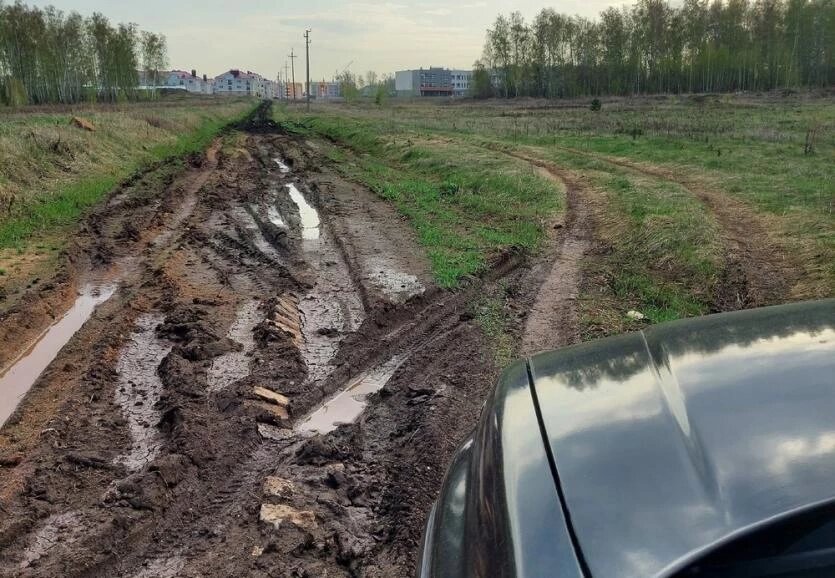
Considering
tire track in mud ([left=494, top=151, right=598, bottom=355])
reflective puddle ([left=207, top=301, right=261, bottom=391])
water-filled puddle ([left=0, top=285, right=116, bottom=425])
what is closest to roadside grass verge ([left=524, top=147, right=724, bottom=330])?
tire track in mud ([left=494, top=151, right=598, bottom=355])

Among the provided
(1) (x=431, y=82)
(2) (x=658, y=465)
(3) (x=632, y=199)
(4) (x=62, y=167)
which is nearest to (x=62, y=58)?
(4) (x=62, y=167)

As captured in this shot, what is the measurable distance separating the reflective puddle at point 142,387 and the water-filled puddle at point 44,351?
0.75 meters

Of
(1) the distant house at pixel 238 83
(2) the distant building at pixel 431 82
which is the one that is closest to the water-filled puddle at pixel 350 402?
(2) the distant building at pixel 431 82

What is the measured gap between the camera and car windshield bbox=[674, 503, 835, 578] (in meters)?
1.31

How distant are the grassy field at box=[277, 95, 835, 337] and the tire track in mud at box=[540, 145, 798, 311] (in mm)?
148

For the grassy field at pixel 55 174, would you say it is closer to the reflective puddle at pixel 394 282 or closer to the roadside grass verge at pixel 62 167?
the roadside grass verge at pixel 62 167

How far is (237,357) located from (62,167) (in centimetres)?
1333

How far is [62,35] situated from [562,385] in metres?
83.0

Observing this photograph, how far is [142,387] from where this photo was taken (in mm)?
5609

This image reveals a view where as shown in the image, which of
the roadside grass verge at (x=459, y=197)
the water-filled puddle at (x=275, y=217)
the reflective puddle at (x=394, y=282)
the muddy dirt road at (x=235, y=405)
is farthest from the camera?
the water-filled puddle at (x=275, y=217)

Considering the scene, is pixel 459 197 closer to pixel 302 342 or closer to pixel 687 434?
pixel 302 342

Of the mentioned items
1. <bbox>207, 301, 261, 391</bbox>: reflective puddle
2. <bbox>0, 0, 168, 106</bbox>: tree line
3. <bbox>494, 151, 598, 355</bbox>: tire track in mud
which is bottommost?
<bbox>207, 301, 261, 391</bbox>: reflective puddle

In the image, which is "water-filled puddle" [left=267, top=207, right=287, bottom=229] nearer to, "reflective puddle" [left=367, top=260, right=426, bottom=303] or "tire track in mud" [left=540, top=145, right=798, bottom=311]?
"reflective puddle" [left=367, top=260, right=426, bottom=303]

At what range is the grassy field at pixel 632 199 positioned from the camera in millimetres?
8125
